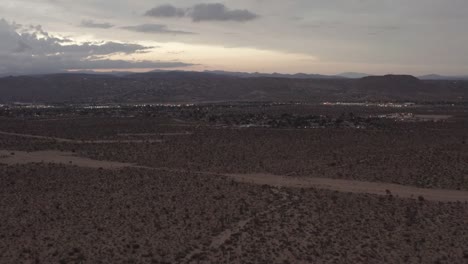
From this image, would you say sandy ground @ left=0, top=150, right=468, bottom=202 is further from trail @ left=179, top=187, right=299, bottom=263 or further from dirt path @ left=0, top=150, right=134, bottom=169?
trail @ left=179, top=187, right=299, bottom=263

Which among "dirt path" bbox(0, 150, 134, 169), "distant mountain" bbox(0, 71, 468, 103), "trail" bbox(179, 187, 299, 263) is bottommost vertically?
"dirt path" bbox(0, 150, 134, 169)

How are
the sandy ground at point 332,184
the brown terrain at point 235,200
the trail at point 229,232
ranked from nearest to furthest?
1. the trail at point 229,232
2. the brown terrain at point 235,200
3. the sandy ground at point 332,184

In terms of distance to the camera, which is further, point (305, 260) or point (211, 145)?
point (211, 145)

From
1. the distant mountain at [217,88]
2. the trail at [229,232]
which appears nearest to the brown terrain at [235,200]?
the trail at [229,232]

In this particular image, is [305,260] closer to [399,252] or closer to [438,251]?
[399,252]

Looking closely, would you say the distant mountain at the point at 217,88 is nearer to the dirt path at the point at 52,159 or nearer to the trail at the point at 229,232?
the dirt path at the point at 52,159

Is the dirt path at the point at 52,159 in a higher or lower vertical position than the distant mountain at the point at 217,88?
lower

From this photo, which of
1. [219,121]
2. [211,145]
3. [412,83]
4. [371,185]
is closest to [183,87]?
[412,83]

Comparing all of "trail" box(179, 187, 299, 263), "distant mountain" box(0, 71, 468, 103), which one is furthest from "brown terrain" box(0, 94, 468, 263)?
"distant mountain" box(0, 71, 468, 103)
